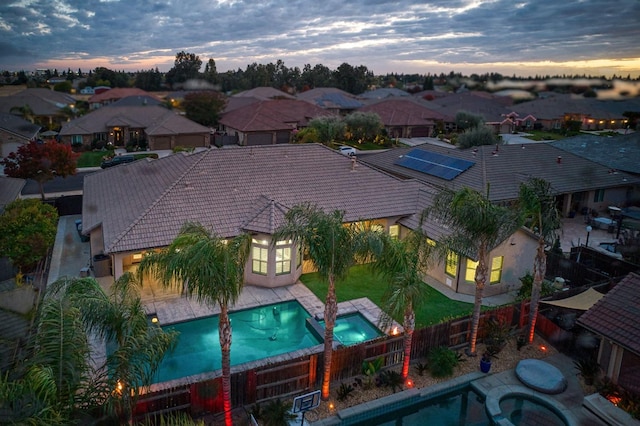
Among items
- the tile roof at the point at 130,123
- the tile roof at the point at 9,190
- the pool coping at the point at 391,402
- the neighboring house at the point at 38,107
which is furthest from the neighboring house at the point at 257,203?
the neighboring house at the point at 38,107

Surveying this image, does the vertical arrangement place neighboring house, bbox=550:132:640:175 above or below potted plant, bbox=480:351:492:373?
above

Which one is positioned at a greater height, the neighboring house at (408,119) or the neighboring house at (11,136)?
the neighboring house at (408,119)

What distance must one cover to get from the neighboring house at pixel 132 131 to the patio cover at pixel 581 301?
4569cm

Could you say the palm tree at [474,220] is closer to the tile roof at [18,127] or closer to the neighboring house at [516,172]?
the neighboring house at [516,172]

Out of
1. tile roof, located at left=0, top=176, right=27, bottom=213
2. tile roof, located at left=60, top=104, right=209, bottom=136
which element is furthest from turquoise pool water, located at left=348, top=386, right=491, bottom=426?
tile roof, located at left=60, top=104, right=209, bottom=136

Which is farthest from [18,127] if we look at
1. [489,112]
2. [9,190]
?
[489,112]

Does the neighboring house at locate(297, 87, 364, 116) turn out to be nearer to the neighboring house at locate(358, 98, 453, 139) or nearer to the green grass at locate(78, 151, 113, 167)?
the neighboring house at locate(358, 98, 453, 139)

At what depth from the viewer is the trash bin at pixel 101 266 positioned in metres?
22.2

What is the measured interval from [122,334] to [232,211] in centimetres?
1297

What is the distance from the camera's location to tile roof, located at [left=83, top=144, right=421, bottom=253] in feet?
70.8

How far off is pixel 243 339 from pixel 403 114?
57867 millimetres

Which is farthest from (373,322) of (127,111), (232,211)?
(127,111)

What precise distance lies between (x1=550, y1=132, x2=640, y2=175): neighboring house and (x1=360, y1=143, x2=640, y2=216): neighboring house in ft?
6.55

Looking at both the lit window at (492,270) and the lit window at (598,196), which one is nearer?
the lit window at (492,270)
